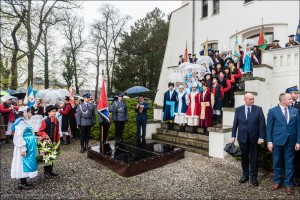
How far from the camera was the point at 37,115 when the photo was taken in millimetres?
9891

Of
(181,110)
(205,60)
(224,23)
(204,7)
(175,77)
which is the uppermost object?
(204,7)

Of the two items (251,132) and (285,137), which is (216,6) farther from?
(285,137)

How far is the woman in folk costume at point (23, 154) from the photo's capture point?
16.8 feet

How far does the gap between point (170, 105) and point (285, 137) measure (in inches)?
219

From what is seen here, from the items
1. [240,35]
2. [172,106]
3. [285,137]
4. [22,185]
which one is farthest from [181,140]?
[240,35]

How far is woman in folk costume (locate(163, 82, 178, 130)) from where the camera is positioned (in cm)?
990

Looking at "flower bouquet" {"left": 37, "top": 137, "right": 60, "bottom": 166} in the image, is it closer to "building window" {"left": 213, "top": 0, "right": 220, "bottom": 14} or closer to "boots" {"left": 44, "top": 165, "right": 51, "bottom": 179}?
"boots" {"left": 44, "top": 165, "right": 51, "bottom": 179}

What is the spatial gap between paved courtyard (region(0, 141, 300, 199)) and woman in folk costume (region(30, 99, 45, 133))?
2.80 metres

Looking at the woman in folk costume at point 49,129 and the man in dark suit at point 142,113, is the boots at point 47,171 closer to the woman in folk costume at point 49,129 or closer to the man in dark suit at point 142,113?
the woman in folk costume at point 49,129

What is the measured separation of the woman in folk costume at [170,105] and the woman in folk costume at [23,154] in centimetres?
579

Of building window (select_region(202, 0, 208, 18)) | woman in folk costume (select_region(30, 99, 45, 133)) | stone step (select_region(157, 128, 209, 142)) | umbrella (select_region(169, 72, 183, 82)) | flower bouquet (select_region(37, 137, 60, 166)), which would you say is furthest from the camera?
building window (select_region(202, 0, 208, 18))

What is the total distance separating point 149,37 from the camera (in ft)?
103

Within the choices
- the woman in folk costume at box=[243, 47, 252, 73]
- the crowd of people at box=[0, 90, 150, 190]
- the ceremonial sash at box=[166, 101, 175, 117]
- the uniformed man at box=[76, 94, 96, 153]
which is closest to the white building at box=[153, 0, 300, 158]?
the ceremonial sash at box=[166, 101, 175, 117]

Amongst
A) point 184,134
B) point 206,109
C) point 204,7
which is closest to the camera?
point 206,109
